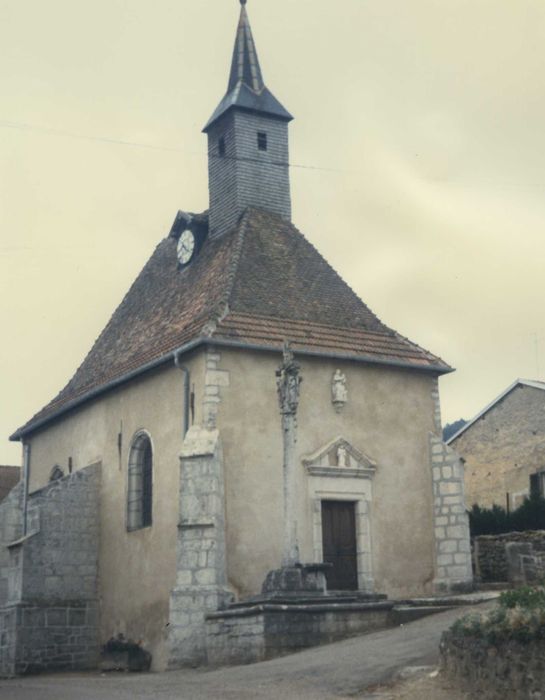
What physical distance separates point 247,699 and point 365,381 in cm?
1112

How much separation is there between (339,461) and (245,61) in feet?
39.3

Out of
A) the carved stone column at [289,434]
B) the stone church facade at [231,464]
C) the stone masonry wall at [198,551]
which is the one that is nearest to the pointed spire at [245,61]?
the stone church facade at [231,464]

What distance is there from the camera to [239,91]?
26.8m

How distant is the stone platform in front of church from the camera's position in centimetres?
1656

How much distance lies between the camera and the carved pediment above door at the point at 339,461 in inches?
843

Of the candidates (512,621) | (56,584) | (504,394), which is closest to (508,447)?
(504,394)

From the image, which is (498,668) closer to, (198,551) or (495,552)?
(198,551)

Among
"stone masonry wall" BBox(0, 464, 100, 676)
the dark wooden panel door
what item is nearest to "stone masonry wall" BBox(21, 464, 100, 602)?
"stone masonry wall" BBox(0, 464, 100, 676)

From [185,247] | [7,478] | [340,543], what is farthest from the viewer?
[7,478]

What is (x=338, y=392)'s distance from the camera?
2197 cm

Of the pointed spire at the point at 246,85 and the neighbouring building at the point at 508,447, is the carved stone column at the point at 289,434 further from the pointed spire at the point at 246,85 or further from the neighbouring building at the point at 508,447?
the neighbouring building at the point at 508,447

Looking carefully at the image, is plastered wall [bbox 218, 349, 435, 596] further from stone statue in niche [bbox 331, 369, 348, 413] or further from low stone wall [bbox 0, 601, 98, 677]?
low stone wall [bbox 0, 601, 98, 677]

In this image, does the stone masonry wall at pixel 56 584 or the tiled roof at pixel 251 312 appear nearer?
the tiled roof at pixel 251 312

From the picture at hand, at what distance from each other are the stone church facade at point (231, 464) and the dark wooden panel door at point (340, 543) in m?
0.04
